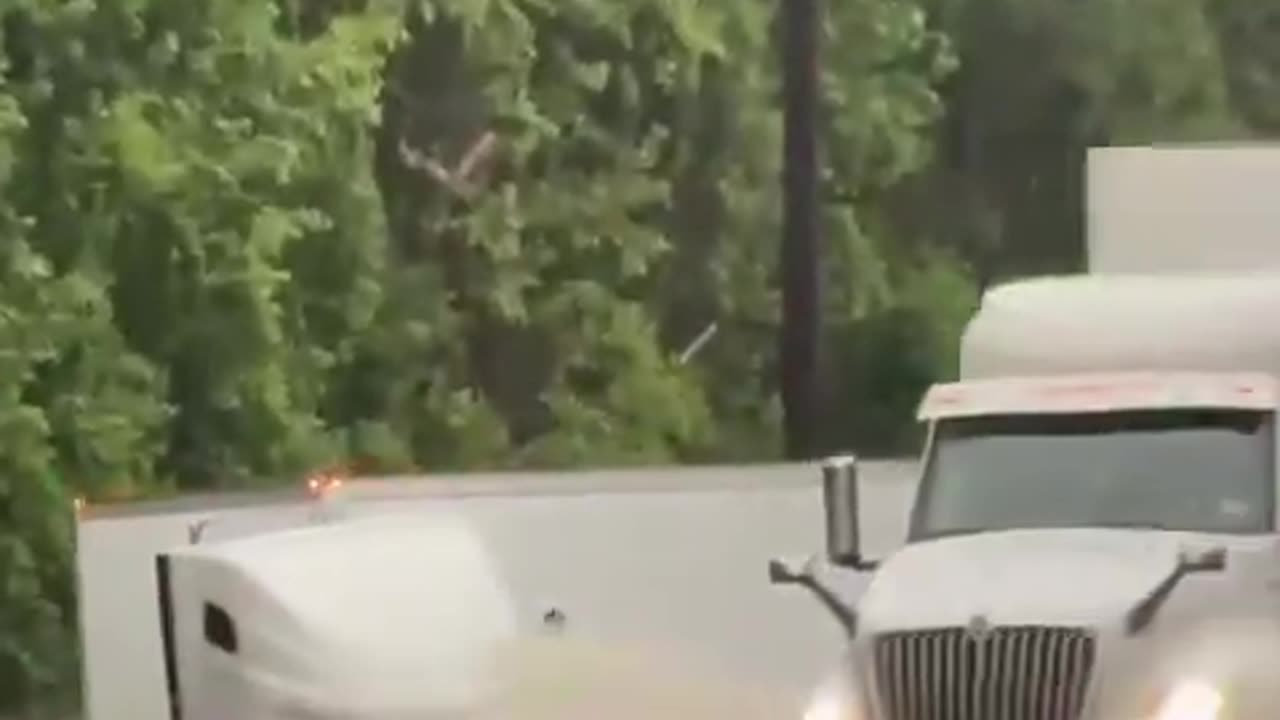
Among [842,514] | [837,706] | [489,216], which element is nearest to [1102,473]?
[842,514]

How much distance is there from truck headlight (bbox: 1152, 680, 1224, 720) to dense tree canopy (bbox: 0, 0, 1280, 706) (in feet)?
11.6

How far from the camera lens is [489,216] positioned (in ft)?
30.2

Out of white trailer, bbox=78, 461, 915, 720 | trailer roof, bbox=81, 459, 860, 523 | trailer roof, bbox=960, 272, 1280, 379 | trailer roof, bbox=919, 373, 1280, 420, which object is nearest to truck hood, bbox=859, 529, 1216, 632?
trailer roof, bbox=919, 373, 1280, 420

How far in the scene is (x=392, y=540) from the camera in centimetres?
671

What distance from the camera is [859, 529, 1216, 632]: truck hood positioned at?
5.36m

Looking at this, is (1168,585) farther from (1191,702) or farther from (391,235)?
(391,235)

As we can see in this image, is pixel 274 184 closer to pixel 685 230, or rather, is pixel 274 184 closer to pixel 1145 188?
pixel 685 230

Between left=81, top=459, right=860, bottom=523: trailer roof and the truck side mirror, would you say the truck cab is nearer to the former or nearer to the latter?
the truck side mirror

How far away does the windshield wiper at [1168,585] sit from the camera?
17.5ft

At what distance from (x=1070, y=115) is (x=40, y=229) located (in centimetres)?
387

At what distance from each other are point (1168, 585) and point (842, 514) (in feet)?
3.20

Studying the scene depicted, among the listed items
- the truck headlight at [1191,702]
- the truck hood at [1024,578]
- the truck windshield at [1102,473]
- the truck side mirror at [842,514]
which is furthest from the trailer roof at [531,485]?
the truck headlight at [1191,702]

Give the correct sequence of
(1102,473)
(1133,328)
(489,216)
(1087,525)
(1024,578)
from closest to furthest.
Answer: (1024,578) < (1087,525) < (1102,473) < (1133,328) < (489,216)

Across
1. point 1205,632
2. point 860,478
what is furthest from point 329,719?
point 1205,632
